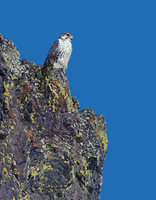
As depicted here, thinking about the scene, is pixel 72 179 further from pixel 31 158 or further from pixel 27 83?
pixel 27 83

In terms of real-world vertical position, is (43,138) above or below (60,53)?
below

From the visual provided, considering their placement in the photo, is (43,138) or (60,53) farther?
(60,53)

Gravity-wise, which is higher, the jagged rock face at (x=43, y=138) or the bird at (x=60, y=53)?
the bird at (x=60, y=53)

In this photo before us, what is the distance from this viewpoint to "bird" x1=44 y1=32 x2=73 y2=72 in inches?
892

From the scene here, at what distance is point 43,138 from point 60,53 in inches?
251

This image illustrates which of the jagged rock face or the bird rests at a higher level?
the bird

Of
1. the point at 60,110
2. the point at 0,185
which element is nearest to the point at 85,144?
the point at 60,110

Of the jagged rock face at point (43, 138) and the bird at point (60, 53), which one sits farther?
the bird at point (60, 53)

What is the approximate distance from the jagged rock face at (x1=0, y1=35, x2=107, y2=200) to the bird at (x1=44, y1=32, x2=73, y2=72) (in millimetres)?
1977

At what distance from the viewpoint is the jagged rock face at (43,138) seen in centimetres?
1616

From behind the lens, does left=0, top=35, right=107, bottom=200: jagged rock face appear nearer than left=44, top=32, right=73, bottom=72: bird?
Yes

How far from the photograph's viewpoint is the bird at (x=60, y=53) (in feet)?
74.3

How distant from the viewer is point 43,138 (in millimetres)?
18125

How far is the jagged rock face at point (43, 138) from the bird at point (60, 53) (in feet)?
6.49
